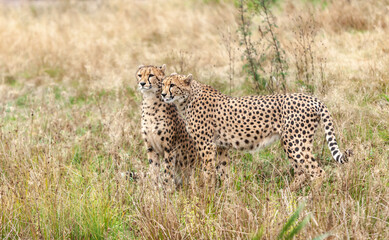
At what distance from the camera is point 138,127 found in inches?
212

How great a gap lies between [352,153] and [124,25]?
6.82 m

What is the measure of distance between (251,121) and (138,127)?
1.68 metres

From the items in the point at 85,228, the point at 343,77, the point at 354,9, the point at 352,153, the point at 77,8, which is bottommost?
the point at 85,228

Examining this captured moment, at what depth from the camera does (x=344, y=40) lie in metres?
6.91

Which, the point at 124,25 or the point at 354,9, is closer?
the point at 354,9

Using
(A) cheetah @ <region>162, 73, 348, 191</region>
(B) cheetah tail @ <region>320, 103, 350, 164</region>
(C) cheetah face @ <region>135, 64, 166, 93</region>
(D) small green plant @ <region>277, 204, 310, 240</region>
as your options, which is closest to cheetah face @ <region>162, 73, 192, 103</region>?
(A) cheetah @ <region>162, 73, 348, 191</region>

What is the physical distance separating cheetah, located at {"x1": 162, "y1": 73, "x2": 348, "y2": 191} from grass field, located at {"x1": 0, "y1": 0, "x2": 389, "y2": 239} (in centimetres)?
20

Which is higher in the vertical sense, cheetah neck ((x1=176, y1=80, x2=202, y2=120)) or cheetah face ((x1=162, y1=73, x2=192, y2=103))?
cheetah face ((x1=162, y1=73, x2=192, y2=103))

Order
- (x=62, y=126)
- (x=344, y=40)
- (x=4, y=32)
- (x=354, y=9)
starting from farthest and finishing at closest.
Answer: (x=4, y=32)
(x=354, y=9)
(x=344, y=40)
(x=62, y=126)

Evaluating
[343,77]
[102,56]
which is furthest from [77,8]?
[343,77]

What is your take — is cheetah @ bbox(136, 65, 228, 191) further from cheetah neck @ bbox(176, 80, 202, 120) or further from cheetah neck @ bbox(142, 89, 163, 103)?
cheetah neck @ bbox(176, 80, 202, 120)

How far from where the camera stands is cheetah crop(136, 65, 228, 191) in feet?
14.0

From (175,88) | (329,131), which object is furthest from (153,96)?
(329,131)

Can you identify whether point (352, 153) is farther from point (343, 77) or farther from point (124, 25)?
point (124, 25)
